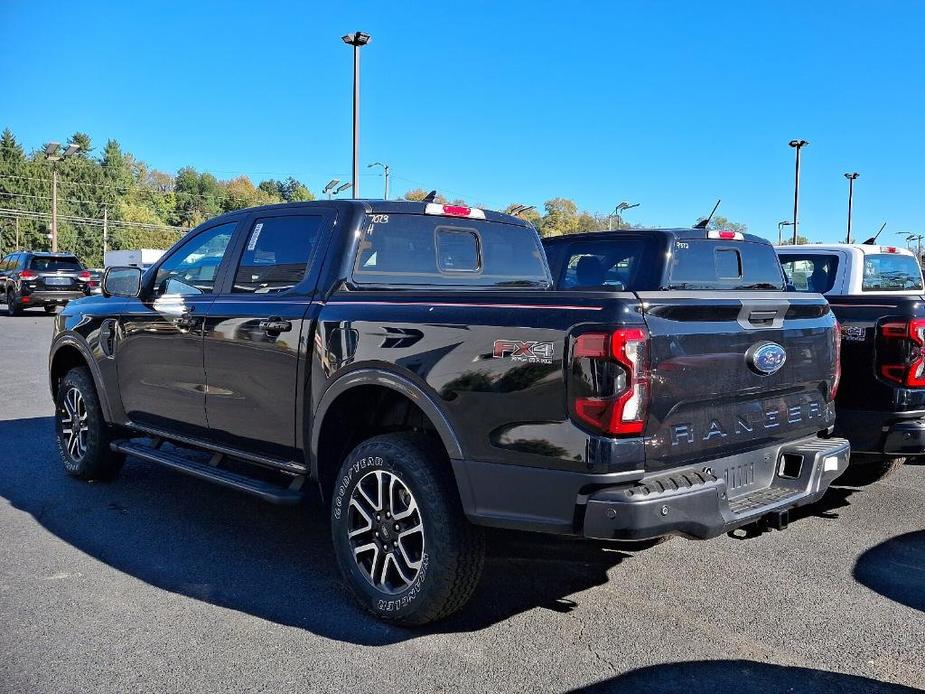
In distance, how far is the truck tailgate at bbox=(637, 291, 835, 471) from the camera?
3.11m

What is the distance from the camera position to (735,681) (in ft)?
10.2

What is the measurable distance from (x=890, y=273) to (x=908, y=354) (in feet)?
12.0

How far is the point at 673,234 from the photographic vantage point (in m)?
6.96

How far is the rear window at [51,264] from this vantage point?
933 inches

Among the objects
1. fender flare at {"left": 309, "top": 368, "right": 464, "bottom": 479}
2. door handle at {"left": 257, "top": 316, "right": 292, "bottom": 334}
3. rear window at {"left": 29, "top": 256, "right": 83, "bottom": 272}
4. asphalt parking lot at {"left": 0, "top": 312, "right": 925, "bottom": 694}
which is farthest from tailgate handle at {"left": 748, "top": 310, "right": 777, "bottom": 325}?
rear window at {"left": 29, "top": 256, "right": 83, "bottom": 272}

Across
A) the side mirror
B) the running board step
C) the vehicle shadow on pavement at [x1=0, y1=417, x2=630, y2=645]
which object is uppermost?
the side mirror

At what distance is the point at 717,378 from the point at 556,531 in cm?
91

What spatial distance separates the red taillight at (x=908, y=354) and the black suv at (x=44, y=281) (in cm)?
2300

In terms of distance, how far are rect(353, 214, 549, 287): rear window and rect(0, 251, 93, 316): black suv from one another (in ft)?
70.6

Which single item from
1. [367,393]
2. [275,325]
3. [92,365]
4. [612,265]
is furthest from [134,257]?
[367,393]

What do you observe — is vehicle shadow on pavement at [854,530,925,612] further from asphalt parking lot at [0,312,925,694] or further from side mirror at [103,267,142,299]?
side mirror at [103,267,142,299]

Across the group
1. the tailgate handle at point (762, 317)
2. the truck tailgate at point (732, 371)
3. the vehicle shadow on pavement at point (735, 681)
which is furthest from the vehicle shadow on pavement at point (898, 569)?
the tailgate handle at point (762, 317)

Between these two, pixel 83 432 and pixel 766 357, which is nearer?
pixel 766 357

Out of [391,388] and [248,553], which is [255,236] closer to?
[391,388]
